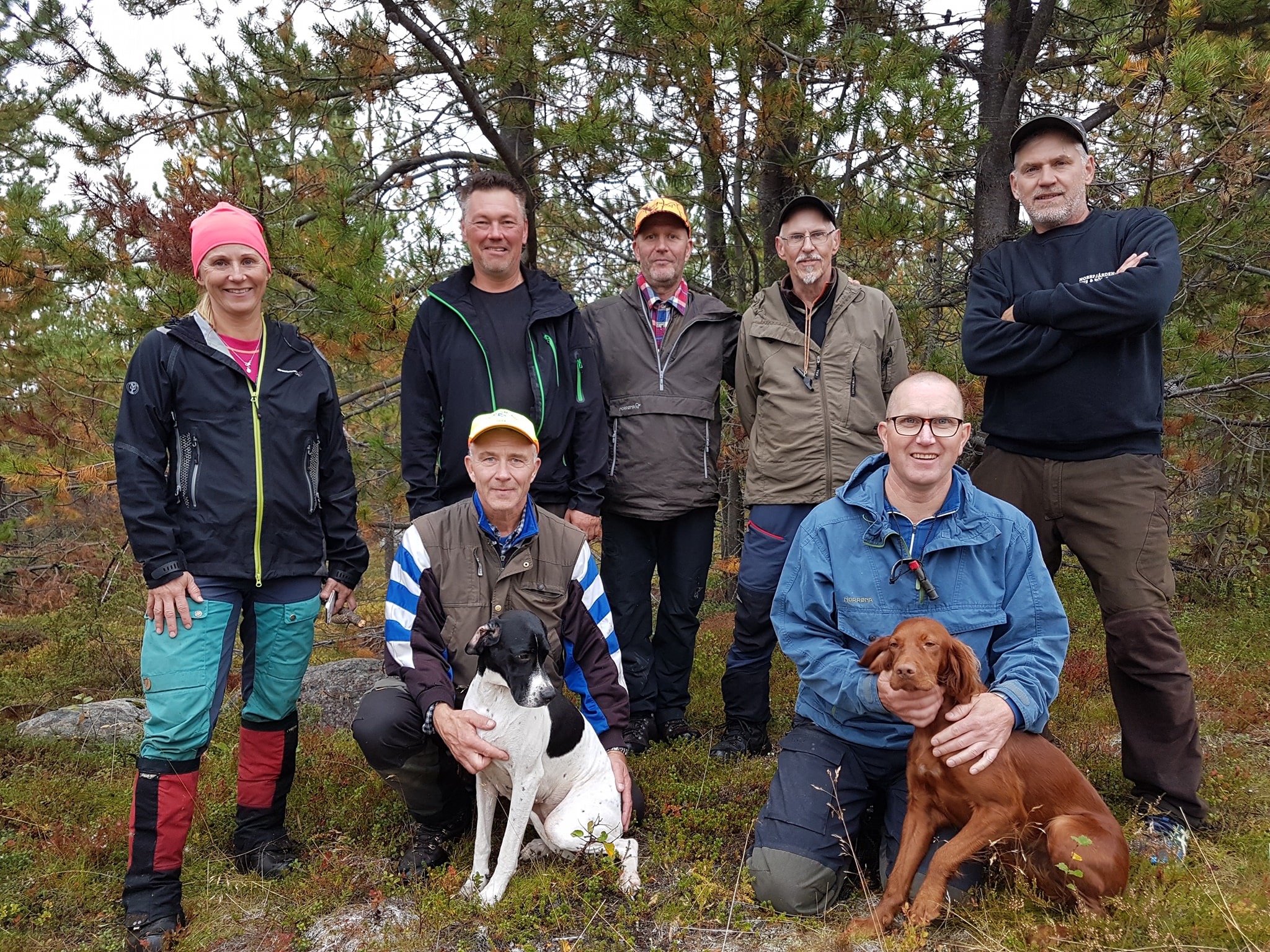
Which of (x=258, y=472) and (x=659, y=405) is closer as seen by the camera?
(x=258, y=472)

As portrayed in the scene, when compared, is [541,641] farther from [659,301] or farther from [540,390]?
[659,301]

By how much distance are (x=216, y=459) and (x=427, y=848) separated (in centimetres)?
186

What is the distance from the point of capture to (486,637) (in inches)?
113

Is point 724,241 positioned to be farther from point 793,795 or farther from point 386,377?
point 793,795

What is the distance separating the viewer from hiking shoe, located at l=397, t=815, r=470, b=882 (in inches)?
133

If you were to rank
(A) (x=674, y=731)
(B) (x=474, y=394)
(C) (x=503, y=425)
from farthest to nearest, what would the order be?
(A) (x=674, y=731), (B) (x=474, y=394), (C) (x=503, y=425)

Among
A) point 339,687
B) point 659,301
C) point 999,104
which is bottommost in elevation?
point 339,687

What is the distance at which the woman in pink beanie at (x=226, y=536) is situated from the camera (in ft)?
10.4

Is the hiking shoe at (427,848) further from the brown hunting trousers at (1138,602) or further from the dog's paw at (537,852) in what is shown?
Answer: the brown hunting trousers at (1138,602)

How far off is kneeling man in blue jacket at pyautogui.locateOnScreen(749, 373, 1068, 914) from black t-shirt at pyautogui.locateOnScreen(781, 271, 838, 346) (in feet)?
4.22

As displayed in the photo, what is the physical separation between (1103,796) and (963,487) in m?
1.80

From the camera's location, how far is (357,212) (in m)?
5.02

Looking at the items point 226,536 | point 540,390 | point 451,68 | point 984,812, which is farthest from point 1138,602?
point 451,68

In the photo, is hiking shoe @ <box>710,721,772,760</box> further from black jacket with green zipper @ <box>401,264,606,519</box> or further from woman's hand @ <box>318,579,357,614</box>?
woman's hand @ <box>318,579,357,614</box>
